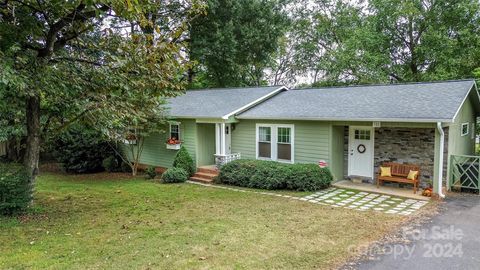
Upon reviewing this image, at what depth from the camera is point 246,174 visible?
11531mm

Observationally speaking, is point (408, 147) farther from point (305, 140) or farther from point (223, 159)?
point (223, 159)

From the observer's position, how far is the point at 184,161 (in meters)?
13.2

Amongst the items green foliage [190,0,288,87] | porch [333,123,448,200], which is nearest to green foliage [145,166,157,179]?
porch [333,123,448,200]

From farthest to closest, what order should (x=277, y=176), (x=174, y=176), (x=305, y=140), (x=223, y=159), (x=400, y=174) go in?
(x=223, y=159) < (x=174, y=176) < (x=305, y=140) < (x=277, y=176) < (x=400, y=174)

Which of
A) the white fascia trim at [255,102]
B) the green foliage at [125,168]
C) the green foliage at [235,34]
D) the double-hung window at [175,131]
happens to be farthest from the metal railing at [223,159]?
the green foliage at [235,34]

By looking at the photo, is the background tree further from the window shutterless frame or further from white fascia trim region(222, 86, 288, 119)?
the window shutterless frame

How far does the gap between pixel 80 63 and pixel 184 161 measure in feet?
19.3

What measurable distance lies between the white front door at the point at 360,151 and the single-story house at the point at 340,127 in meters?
0.03

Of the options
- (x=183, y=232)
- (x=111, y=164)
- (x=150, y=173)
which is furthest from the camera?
(x=111, y=164)

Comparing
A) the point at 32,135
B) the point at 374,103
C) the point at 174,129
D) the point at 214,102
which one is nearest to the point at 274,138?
the point at 214,102

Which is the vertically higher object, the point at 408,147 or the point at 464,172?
the point at 408,147

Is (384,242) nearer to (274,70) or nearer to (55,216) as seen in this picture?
(55,216)

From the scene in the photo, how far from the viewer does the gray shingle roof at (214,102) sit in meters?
13.1

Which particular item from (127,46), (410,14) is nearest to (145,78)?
(127,46)
